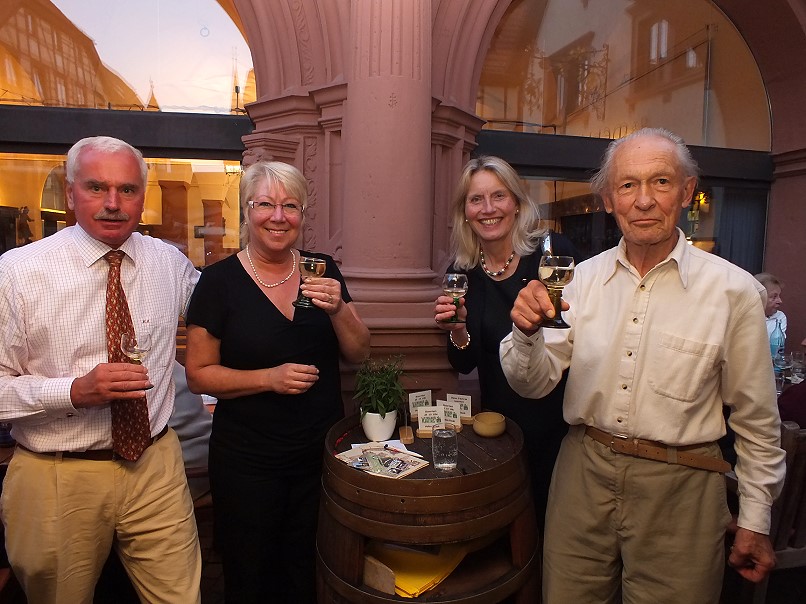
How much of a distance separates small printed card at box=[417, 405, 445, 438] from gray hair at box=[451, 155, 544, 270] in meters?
0.67

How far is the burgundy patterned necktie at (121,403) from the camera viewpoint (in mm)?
1560

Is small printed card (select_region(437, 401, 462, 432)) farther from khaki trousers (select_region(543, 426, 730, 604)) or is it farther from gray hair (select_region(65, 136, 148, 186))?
gray hair (select_region(65, 136, 148, 186))

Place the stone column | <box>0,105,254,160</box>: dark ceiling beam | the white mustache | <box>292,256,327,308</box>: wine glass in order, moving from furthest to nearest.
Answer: <box>0,105,254,160</box>: dark ceiling beam, the stone column, <box>292,256,327,308</box>: wine glass, the white mustache

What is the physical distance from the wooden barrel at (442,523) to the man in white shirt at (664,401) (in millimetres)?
181

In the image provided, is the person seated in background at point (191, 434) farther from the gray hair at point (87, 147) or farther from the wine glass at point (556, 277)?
the wine glass at point (556, 277)

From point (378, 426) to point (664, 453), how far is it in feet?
3.17

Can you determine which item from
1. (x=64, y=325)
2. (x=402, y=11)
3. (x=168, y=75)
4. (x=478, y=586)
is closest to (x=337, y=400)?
(x=478, y=586)

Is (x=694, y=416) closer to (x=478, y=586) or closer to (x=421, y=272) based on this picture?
(x=478, y=586)

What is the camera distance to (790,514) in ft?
7.53

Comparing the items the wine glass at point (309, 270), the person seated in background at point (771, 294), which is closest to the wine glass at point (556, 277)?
the wine glass at point (309, 270)

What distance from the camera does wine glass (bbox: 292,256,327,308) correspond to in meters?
1.82

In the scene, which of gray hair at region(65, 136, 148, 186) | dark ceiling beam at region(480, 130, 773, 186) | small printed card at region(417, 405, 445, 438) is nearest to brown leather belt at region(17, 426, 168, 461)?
gray hair at region(65, 136, 148, 186)

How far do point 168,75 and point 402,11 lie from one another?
2.00 m

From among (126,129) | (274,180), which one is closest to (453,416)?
(274,180)
